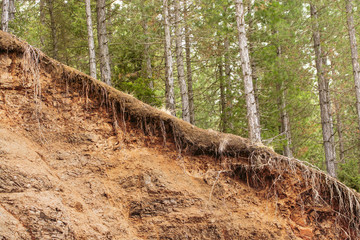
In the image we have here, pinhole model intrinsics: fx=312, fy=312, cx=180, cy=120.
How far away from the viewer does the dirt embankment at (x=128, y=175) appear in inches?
167

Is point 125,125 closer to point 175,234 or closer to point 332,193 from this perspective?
point 175,234

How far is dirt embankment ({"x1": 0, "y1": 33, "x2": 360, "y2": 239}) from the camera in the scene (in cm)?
424

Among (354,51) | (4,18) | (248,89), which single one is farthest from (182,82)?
(354,51)

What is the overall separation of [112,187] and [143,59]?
11967mm

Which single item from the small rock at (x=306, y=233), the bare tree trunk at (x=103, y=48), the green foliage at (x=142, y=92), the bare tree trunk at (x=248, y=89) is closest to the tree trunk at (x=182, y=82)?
the green foliage at (x=142, y=92)

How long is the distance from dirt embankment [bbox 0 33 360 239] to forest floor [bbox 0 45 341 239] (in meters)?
0.02

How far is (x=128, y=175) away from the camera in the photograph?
511 cm

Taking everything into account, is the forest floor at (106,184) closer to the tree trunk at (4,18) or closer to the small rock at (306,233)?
the small rock at (306,233)

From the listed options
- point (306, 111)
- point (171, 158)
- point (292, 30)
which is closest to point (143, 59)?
point (292, 30)

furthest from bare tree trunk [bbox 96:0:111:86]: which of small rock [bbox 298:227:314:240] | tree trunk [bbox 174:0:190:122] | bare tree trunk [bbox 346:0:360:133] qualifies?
bare tree trunk [bbox 346:0:360:133]

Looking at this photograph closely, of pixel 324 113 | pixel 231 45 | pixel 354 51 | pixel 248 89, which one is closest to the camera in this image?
pixel 248 89

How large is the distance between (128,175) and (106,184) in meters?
0.39

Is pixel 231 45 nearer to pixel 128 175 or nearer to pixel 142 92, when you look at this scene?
pixel 142 92

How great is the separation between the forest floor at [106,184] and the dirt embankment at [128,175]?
0.02m
